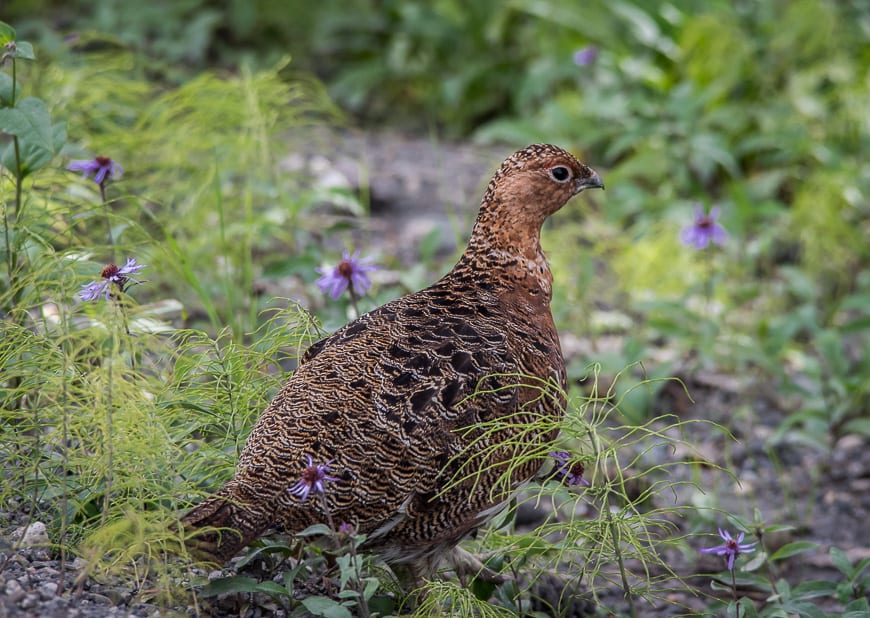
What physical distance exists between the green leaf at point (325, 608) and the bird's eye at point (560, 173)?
5.71 feet

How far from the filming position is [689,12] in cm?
789

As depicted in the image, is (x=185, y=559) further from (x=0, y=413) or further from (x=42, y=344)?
(x=42, y=344)

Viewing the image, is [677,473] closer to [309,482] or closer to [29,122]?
[309,482]

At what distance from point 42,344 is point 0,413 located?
34cm

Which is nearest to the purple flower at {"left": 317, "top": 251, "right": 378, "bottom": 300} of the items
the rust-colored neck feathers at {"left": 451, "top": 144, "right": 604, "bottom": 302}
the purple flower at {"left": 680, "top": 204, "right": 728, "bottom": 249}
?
the rust-colored neck feathers at {"left": 451, "top": 144, "right": 604, "bottom": 302}

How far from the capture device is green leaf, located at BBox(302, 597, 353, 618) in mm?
2951

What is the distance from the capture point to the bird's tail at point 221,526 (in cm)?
293

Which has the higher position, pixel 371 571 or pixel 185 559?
pixel 185 559

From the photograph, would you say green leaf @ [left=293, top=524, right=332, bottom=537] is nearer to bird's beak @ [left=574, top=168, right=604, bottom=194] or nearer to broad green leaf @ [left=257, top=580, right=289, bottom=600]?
broad green leaf @ [left=257, top=580, right=289, bottom=600]

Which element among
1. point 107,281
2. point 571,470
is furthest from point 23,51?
point 571,470

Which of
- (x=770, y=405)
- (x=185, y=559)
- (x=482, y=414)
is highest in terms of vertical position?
(x=482, y=414)

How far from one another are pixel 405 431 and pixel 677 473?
244cm

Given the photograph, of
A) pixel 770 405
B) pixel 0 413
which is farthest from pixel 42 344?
pixel 770 405

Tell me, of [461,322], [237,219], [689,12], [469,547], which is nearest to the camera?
[461,322]
